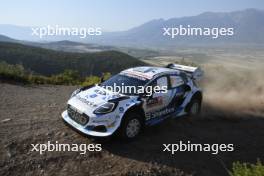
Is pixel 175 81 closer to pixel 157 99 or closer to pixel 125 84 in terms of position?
pixel 157 99

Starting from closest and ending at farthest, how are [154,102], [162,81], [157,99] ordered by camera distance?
[154,102] < [157,99] < [162,81]

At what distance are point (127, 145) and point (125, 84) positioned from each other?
1.75 meters

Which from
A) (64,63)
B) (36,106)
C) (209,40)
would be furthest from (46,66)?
(209,40)

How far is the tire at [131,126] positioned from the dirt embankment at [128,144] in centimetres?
20

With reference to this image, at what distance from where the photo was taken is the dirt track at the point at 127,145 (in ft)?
20.5

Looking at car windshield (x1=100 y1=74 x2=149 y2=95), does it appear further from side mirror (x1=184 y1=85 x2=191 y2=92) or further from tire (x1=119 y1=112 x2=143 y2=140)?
side mirror (x1=184 y1=85 x2=191 y2=92)

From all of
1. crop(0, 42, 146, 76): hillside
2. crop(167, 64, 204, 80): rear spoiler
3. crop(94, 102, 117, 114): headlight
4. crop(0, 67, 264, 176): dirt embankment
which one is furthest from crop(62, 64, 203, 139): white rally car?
crop(0, 42, 146, 76): hillside

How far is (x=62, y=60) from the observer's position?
68.4 m

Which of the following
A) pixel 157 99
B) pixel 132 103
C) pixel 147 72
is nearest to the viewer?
pixel 132 103

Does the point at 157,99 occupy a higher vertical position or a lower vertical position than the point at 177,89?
lower

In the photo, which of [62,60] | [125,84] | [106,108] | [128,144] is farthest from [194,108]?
[62,60]

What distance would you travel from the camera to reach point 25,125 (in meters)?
8.24

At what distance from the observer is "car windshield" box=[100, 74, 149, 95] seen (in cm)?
812

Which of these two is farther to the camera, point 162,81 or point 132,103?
point 162,81
